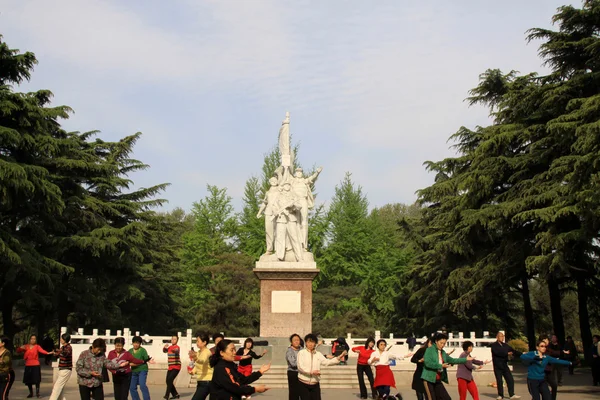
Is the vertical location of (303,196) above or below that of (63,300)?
above

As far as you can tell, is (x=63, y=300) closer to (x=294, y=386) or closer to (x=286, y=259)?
(x=286, y=259)

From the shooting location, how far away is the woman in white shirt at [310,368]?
9312 mm

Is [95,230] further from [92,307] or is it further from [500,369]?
[500,369]

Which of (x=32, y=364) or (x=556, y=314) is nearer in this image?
(x=32, y=364)

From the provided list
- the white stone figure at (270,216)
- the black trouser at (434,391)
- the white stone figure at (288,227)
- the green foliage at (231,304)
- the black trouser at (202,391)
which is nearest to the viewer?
the black trouser at (202,391)

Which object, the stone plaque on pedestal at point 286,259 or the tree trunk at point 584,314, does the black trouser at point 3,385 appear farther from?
the tree trunk at point 584,314

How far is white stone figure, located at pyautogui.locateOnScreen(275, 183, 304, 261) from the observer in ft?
71.5

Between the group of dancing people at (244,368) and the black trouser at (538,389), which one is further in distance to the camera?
the black trouser at (538,389)

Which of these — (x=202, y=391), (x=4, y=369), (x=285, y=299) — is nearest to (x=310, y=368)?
(x=202, y=391)

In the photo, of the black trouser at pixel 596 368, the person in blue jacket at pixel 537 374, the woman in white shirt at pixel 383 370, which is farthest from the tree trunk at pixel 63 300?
the person in blue jacket at pixel 537 374

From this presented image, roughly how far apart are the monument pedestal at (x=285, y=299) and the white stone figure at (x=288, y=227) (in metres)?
0.65

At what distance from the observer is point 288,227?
22031mm

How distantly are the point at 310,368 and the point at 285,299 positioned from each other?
11.7m

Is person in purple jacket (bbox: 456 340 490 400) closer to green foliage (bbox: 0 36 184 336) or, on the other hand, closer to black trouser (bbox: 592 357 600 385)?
black trouser (bbox: 592 357 600 385)
